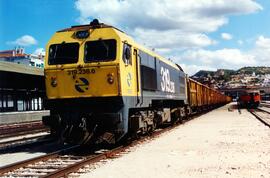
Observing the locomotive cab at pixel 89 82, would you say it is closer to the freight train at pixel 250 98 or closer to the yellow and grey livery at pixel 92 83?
the yellow and grey livery at pixel 92 83

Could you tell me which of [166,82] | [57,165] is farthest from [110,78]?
[166,82]

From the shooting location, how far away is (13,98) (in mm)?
35812

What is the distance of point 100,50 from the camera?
12312mm

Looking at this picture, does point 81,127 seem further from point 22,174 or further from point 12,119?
point 12,119

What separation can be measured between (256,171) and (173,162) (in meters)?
2.19

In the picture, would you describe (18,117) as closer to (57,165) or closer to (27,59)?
(57,165)

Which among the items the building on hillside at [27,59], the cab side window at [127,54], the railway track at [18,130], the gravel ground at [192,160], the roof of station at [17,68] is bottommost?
the gravel ground at [192,160]

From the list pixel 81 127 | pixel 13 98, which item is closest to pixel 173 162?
pixel 81 127

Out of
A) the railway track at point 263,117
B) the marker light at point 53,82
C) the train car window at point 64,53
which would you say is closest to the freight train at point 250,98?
the railway track at point 263,117

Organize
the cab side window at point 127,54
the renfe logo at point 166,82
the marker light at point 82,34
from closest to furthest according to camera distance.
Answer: the cab side window at point 127,54, the marker light at point 82,34, the renfe logo at point 166,82

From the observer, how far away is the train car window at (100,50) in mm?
12141

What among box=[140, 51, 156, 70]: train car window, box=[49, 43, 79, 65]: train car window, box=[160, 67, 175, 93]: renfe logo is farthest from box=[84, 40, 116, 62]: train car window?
box=[160, 67, 175, 93]: renfe logo

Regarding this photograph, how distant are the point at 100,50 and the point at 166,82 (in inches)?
276

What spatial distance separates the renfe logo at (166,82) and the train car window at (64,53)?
19.7 ft
